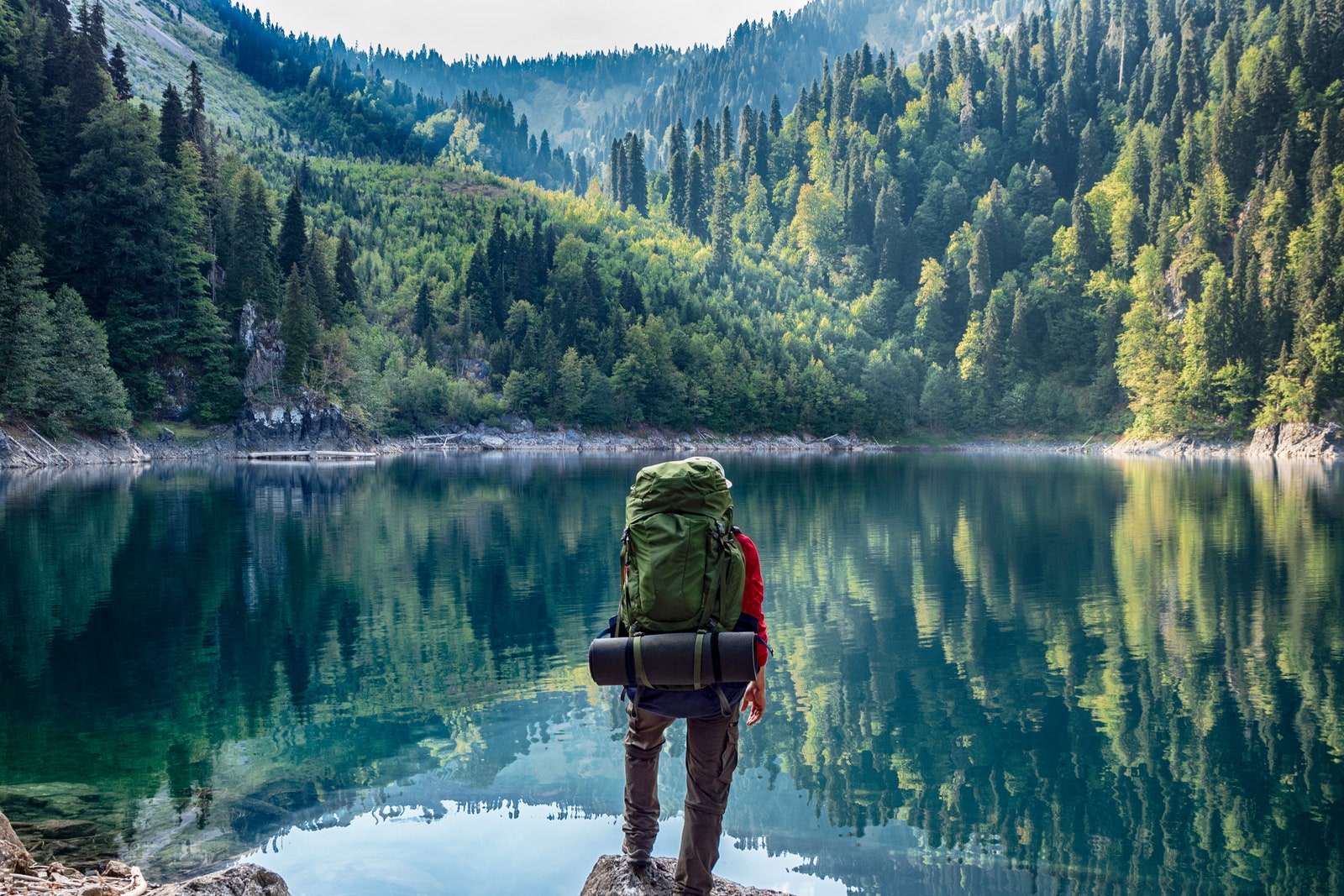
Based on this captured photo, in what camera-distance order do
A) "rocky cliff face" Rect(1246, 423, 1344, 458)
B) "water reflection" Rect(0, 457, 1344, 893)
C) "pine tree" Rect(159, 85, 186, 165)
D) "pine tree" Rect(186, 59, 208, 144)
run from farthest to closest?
"pine tree" Rect(186, 59, 208, 144), "pine tree" Rect(159, 85, 186, 165), "rocky cliff face" Rect(1246, 423, 1344, 458), "water reflection" Rect(0, 457, 1344, 893)

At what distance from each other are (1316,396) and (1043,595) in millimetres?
85650

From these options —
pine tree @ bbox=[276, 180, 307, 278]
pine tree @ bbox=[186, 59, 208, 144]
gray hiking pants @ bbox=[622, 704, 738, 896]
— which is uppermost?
pine tree @ bbox=[186, 59, 208, 144]

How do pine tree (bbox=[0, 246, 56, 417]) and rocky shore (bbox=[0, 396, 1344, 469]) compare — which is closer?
pine tree (bbox=[0, 246, 56, 417])

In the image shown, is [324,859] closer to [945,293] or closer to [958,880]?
[958,880]

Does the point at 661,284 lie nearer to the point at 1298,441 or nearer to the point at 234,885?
the point at 1298,441

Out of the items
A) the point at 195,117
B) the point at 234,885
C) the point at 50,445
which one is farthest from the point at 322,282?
the point at 234,885

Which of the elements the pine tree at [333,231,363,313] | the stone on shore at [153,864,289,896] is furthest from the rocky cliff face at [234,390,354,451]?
the stone on shore at [153,864,289,896]

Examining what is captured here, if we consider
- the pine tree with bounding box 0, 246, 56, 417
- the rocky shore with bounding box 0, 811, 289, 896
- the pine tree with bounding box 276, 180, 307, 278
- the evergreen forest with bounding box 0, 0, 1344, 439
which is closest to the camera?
the rocky shore with bounding box 0, 811, 289, 896

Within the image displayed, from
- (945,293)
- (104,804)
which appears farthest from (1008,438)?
(104,804)

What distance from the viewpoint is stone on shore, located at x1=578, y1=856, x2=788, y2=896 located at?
6.47m

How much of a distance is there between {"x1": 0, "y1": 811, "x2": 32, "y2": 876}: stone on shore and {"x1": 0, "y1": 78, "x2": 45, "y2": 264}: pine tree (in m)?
77.7

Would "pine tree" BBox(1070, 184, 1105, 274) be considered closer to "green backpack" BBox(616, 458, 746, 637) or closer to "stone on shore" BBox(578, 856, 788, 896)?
"stone on shore" BBox(578, 856, 788, 896)

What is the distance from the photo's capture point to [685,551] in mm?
5777

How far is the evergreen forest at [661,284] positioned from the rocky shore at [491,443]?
5.89 ft
